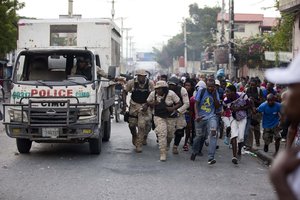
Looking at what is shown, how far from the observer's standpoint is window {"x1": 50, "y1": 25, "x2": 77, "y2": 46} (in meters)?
12.2

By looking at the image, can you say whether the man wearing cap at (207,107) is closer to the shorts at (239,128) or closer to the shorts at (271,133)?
the shorts at (239,128)

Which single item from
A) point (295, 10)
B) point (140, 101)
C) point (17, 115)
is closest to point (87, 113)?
point (17, 115)

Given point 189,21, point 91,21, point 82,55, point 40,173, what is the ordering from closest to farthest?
1. point 40,173
2. point 82,55
3. point 91,21
4. point 189,21

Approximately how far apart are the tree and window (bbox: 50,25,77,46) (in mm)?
18352

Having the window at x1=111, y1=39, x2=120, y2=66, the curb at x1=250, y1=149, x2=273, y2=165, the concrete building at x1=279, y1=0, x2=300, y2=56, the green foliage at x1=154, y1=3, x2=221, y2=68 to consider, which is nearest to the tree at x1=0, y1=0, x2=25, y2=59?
the window at x1=111, y1=39, x2=120, y2=66

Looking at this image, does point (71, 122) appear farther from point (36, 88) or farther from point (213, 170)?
point (213, 170)

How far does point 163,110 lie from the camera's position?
10.8 meters

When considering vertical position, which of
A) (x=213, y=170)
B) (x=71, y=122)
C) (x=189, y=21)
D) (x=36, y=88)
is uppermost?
(x=189, y=21)

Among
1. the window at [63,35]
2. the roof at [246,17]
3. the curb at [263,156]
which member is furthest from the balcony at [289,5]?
the roof at [246,17]

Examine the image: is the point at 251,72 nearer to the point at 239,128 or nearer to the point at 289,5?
the point at 289,5

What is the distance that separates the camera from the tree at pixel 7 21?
30642 millimetres

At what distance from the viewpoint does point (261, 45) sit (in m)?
34.0

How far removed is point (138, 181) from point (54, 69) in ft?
13.6

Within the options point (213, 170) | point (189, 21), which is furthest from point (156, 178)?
point (189, 21)
